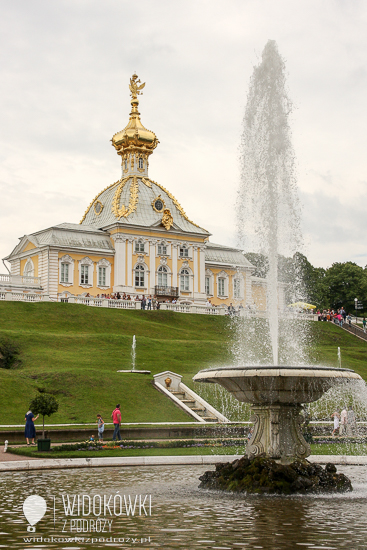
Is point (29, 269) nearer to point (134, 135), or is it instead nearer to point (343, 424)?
point (134, 135)

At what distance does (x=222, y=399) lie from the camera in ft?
88.2

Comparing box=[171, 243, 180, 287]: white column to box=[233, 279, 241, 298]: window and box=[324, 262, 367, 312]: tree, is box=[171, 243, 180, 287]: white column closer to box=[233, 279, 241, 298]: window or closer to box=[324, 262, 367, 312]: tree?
box=[233, 279, 241, 298]: window

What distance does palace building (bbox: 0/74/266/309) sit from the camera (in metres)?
56.8

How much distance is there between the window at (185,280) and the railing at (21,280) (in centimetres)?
1208

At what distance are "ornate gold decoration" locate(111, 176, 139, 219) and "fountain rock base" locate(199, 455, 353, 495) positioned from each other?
4756 cm

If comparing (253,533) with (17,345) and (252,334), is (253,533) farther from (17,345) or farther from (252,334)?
(252,334)

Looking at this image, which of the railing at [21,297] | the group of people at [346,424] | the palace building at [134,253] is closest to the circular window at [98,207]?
the palace building at [134,253]

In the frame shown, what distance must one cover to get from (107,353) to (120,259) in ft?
86.1

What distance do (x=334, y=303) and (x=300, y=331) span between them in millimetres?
36474

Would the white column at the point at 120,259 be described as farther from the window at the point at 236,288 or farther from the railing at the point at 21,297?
the railing at the point at 21,297

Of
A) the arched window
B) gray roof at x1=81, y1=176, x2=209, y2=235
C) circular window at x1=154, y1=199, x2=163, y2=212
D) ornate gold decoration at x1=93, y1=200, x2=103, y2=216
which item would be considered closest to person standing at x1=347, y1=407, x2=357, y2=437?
gray roof at x1=81, y1=176, x2=209, y2=235

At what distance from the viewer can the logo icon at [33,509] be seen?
9.53 meters

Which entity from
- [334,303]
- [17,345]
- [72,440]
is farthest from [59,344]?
[334,303]

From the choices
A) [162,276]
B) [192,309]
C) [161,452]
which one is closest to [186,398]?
[161,452]
